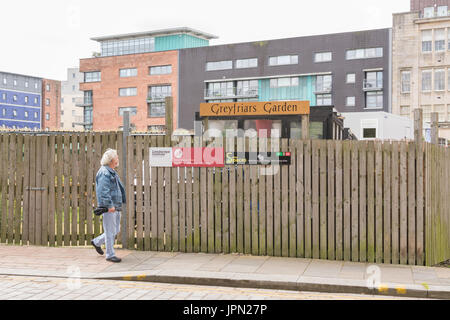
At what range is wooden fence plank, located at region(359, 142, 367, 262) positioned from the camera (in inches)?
345

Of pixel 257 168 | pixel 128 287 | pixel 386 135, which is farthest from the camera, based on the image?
pixel 386 135

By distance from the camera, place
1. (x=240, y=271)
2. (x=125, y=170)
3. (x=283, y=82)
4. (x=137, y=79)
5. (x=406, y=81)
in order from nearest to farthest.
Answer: (x=240, y=271), (x=125, y=170), (x=406, y=81), (x=283, y=82), (x=137, y=79)

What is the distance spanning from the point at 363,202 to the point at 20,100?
11277cm

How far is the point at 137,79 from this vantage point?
266 feet

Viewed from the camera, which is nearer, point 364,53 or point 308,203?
point 308,203

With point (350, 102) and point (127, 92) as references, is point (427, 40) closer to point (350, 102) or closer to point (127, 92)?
point (350, 102)

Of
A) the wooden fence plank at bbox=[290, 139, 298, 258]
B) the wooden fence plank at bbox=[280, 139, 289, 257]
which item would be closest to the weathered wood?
the wooden fence plank at bbox=[290, 139, 298, 258]

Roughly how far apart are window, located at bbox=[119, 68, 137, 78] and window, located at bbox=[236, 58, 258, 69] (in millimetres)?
17468

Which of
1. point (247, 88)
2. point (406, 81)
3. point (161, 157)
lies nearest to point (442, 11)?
point (406, 81)

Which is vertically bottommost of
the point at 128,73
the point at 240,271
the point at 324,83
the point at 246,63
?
the point at 240,271
